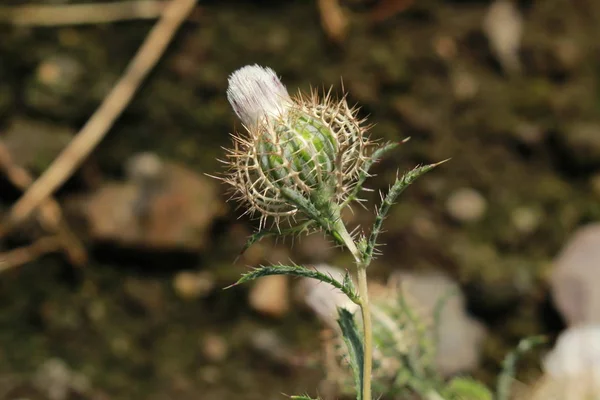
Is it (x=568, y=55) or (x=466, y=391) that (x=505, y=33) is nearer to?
(x=568, y=55)

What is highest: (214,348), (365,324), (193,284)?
(193,284)

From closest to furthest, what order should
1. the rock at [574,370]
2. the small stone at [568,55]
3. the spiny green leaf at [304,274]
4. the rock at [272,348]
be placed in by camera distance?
the spiny green leaf at [304,274] < the rock at [574,370] < the rock at [272,348] < the small stone at [568,55]

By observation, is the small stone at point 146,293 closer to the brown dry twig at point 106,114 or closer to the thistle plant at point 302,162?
the brown dry twig at point 106,114

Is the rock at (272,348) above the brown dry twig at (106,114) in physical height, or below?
below

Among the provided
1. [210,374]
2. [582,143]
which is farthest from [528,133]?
[210,374]

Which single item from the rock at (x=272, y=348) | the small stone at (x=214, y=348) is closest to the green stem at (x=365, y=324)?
the rock at (x=272, y=348)
